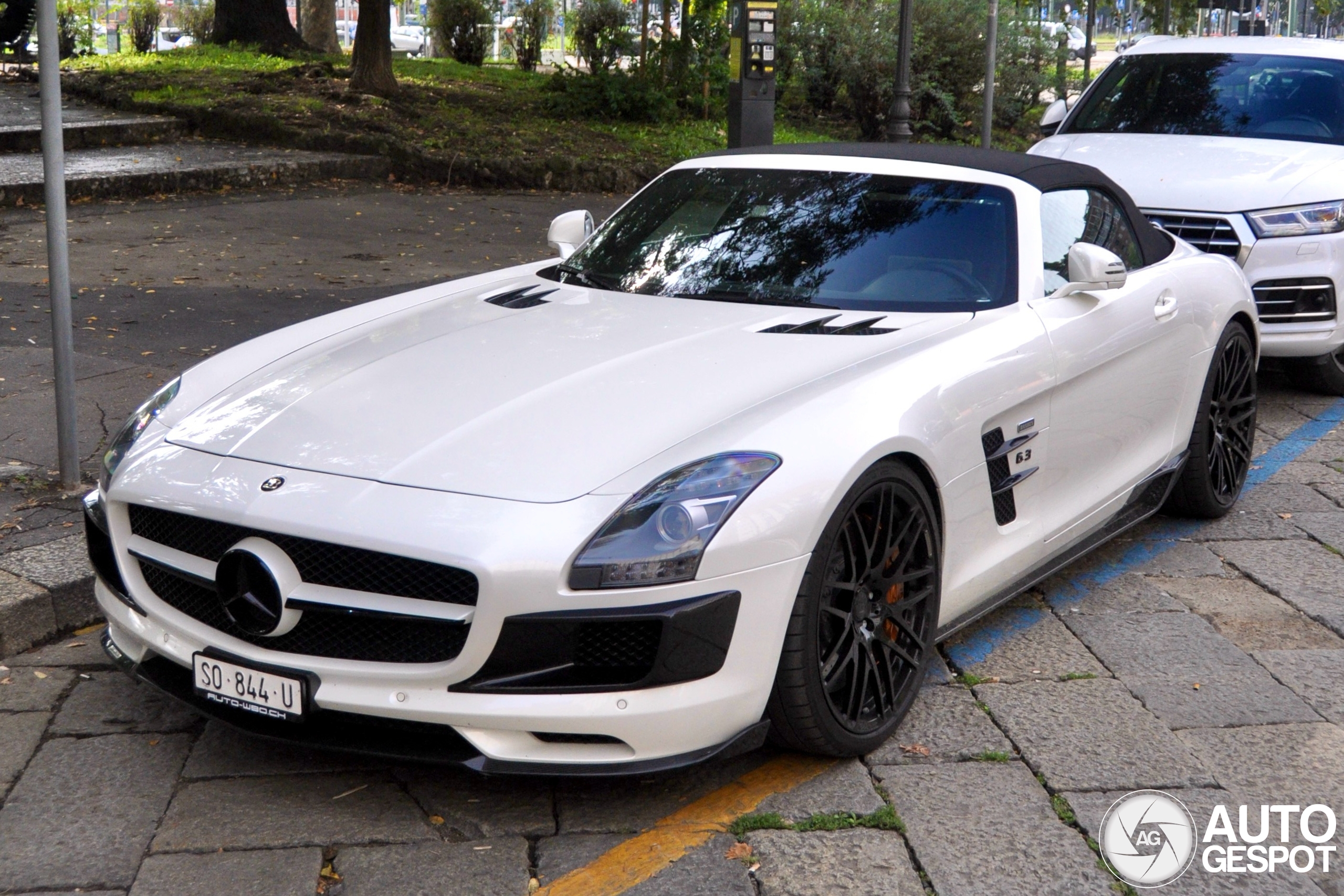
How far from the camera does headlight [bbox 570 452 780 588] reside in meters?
2.90

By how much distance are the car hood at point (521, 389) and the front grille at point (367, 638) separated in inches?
11.8

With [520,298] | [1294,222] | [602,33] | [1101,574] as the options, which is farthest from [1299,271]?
[602,33]

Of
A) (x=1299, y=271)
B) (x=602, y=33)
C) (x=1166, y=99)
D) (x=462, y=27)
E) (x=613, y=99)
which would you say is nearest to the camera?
(x=1299, y=271)

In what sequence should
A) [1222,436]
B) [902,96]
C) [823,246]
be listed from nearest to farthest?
[823,246], [1222,436], [902,96]

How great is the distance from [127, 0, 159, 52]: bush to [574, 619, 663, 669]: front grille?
29.7 meters

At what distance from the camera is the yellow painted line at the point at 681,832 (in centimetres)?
294

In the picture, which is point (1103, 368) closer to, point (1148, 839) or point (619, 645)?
point (1148, 839)

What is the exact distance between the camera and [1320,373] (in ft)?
24.8

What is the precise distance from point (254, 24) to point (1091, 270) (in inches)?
880

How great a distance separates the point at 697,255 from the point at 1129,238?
160 centimetres

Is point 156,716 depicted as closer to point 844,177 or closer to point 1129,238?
point 844,177

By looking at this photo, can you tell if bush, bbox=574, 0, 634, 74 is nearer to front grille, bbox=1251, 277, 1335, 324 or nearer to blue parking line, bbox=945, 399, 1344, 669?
front grille, bbox=1251, 277, 1335, 324

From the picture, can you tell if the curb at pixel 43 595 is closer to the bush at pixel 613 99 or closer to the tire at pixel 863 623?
the tire at pixel 863 623

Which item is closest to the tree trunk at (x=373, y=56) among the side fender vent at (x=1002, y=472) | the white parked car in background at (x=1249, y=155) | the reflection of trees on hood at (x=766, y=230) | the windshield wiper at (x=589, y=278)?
the white parked car in background at (x=1249, y=155)
